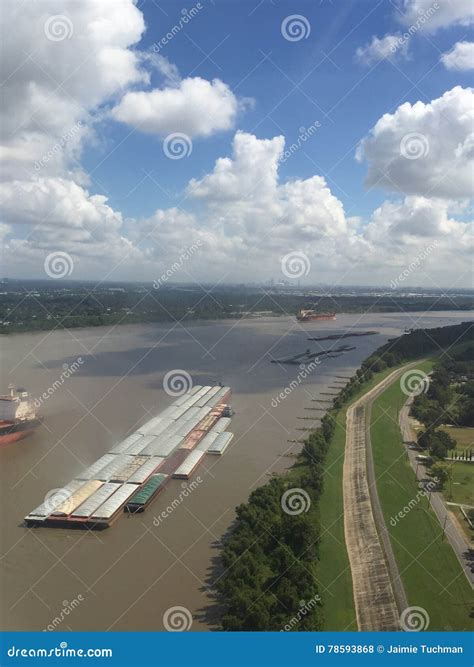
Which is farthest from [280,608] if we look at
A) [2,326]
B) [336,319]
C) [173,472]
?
[336,319]

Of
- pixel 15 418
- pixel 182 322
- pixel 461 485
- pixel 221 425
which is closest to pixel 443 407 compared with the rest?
pixel 461 485

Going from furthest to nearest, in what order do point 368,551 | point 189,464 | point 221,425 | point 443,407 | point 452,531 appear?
1. point 443,407
2. point 221,425
3. point 189,464
4. point 452,531
5. point 368,551

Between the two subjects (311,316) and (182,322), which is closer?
(182,322)

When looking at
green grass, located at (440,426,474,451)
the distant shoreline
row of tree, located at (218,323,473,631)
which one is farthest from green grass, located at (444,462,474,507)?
the distant shoreline

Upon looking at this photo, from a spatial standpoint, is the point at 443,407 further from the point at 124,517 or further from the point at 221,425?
the point at 124,517

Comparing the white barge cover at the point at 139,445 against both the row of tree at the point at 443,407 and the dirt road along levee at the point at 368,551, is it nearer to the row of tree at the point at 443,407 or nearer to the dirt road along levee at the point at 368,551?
the dirt road along levee at the point at 368,551

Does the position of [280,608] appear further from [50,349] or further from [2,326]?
[2,326]

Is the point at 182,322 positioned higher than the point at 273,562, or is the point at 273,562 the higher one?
the point at 182,322

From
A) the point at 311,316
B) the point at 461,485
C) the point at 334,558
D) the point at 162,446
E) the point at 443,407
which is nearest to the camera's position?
the point at 334,558
